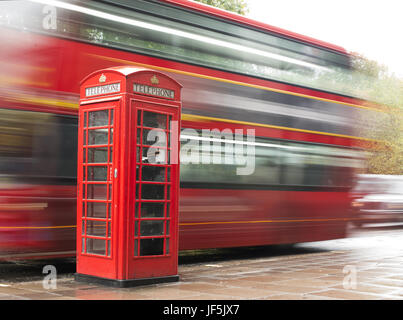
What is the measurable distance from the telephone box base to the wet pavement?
0.08 meters

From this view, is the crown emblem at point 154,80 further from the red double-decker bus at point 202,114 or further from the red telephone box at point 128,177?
the red double-decker bus at point 202,114

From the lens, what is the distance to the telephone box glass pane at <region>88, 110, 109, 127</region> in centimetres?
634

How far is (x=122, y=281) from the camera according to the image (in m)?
6.04

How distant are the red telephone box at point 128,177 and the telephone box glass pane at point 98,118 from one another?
0.01 meters

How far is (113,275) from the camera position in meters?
6.11

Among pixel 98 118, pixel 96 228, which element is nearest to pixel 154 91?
pixel 98 118

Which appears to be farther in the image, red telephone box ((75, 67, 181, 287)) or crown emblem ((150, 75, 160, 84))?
crown emblem ((150, 75, 160, 84))

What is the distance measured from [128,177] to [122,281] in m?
1.11

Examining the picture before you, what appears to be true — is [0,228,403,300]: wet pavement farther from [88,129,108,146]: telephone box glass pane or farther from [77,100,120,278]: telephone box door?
[88,129,108,146]: telephone box glass pane

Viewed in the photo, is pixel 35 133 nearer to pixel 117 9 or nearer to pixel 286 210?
pixel 117 9

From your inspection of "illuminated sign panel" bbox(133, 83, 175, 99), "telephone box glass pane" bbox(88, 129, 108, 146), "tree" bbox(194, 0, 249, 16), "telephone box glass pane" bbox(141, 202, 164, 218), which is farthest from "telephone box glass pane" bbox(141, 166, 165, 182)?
"tree" bbox(194, 0, 249, 16)

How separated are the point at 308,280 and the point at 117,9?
433 cm

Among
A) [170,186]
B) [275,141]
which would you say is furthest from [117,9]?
[275,141]

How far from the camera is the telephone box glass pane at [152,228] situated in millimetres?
6340
